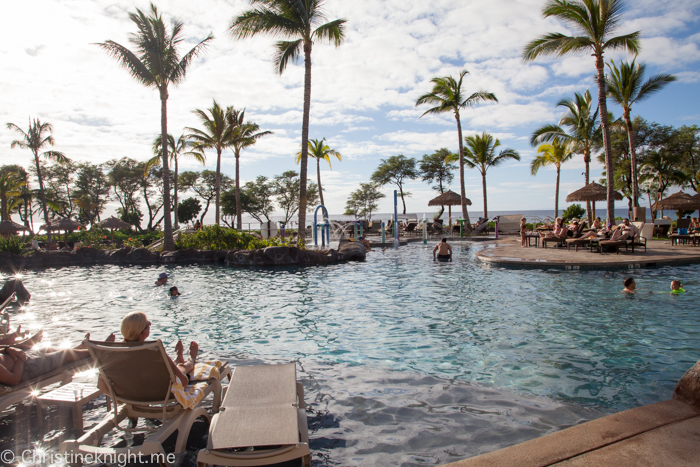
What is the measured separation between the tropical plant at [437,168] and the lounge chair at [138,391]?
42.9 m

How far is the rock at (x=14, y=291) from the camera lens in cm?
898

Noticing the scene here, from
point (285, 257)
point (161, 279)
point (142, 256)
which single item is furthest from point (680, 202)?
point (142, 256)

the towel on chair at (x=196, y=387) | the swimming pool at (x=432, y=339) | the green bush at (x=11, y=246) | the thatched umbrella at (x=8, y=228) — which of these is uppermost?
the thatched umbrella at (x=8, y=228)

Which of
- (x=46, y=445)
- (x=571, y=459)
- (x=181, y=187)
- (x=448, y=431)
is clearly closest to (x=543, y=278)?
(x=448, y=431)

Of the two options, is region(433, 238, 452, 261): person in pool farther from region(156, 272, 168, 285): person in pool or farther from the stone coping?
the stone coping

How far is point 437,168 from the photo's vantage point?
44.2 meters

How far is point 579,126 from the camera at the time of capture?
26656mm

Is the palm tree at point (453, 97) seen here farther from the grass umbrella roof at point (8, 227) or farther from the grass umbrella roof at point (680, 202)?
the grass umbrella roof at point (8, 227)

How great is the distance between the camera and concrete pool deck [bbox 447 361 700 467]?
2422 mm

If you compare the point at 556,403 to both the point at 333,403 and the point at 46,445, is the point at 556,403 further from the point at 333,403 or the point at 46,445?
the point at 46,445

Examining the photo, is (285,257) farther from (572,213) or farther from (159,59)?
(572,213)

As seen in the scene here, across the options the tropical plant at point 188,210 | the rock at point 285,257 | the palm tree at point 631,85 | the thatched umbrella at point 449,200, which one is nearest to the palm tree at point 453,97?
the thatched umbrella at point 449,200

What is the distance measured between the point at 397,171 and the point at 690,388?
140ft

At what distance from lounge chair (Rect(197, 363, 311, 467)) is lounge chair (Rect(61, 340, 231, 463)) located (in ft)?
1.23
